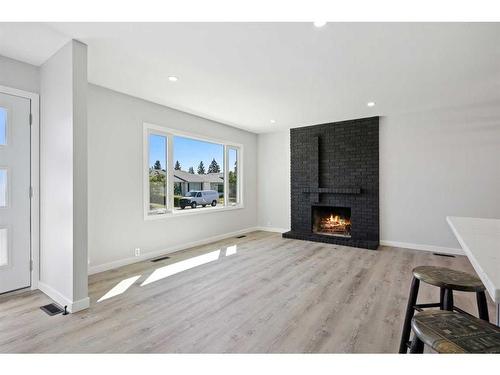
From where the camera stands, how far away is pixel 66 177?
2455 millimetres

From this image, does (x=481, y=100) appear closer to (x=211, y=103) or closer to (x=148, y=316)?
(x=211, y=103)

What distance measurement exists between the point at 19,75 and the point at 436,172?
243 inches

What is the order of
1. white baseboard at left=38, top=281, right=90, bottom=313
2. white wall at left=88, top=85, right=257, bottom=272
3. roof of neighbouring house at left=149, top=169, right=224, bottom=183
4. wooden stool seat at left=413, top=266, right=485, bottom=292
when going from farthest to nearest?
roof of neighbouring house at left=149, top=169, right=224, bottom=183
white wall at left=88, top=85, right=257, bottom=272
white baseboard at left=38, top=281, right=90, bottom=313
wooden stool seat at left=413, top=266, right=485, bottom=292

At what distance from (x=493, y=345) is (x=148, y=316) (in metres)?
2.35

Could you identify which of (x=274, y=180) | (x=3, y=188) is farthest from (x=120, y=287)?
(x=274, y=180)

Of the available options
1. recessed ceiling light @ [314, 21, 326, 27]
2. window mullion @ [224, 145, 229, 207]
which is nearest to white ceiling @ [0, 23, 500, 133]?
recessed ceiling light @ [314, 21, 326, 27]

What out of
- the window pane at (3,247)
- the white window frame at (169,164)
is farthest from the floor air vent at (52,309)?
the white window frame at (169,164)

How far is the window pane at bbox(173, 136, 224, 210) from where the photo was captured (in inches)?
187

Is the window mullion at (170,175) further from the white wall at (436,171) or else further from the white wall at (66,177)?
the white wall at (436,171)

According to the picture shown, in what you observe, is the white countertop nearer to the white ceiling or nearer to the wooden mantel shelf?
the white ceiling

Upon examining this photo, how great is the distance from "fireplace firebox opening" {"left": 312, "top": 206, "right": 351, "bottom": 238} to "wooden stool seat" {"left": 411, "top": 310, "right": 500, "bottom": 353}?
4582 millimetres
